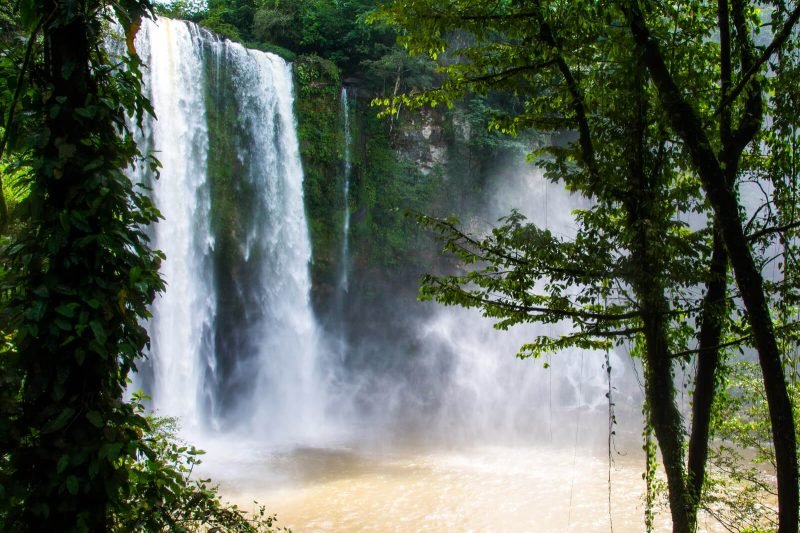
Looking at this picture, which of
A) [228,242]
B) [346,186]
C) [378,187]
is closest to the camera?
[228,242]

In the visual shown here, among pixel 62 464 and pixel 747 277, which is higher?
pixel 747 277

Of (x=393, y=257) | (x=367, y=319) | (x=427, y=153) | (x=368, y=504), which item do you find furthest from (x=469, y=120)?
(x=368, y=504)

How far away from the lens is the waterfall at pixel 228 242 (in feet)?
49.2

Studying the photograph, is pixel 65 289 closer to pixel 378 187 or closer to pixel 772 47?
pixel 772 47

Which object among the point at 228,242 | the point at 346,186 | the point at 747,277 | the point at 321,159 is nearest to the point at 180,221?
the point at 228,242

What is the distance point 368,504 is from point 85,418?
30.2 feet

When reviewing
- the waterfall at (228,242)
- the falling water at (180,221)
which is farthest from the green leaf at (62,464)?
the waterfall at (228,242)

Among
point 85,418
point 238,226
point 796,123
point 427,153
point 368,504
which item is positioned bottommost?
point 368,504

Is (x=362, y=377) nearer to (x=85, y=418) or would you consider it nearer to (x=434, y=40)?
(x=434, y=40)

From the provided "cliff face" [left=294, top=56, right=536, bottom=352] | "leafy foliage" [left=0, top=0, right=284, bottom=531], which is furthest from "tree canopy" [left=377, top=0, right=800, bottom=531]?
"cliff face" [left=294, top=56, right=536, bottom=352]

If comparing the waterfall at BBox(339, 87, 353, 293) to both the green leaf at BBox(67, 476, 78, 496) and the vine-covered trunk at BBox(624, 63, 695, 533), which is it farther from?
the green leaf at BBox(67, 476, 78, 496)

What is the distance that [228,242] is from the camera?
16.8 metres

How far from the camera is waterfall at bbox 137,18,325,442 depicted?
49.2ft

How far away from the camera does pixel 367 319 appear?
19953mm
